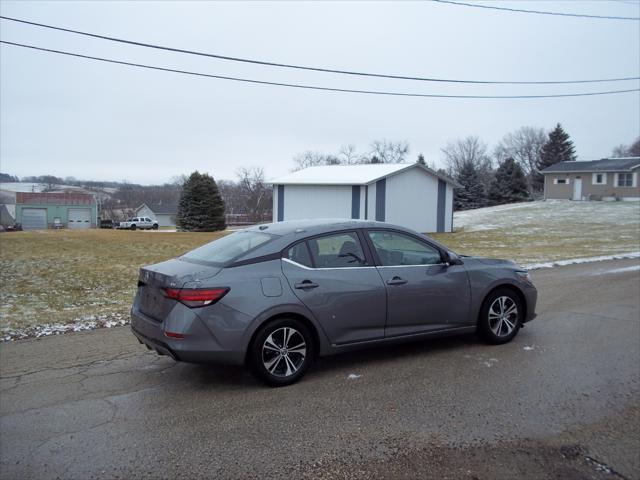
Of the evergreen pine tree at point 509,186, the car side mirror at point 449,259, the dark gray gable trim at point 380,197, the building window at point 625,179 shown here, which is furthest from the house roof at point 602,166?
the car side mirror at point 449,259

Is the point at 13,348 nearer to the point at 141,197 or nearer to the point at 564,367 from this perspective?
the point at 564,367

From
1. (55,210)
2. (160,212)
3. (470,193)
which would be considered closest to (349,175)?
(470,193)

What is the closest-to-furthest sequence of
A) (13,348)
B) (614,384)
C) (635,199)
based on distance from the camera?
(614,384) < (13,348) < (635,199)

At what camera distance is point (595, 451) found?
378 cm

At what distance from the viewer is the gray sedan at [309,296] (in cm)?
480

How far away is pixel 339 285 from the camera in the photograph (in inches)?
211

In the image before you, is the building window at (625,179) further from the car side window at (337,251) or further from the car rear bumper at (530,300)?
the car side window at (337,251)

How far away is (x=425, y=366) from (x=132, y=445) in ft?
9.87

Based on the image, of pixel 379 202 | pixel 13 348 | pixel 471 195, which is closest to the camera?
pixel 13 348

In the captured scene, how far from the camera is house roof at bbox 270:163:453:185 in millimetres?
32438

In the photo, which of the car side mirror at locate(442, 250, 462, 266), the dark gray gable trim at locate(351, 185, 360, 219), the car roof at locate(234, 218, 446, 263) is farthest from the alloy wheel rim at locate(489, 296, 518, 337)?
the dark gray gable trim at locate(351, 185, 360, 219)

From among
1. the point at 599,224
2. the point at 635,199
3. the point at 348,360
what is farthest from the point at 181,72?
the point at 635,199

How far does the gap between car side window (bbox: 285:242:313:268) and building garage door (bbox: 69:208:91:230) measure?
86.4 metres

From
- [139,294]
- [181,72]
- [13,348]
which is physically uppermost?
[181,72]
